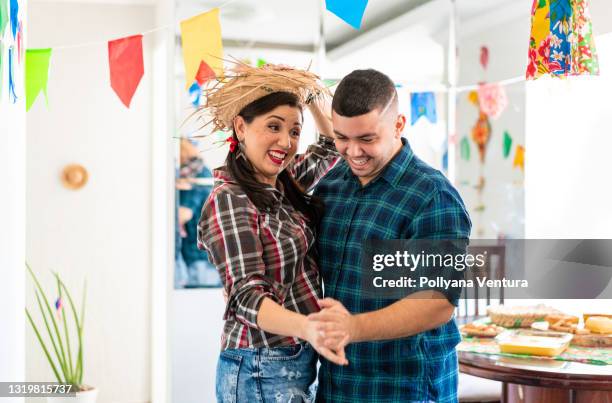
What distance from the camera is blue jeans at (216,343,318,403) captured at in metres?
1.81

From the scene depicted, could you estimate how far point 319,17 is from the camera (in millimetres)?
4926

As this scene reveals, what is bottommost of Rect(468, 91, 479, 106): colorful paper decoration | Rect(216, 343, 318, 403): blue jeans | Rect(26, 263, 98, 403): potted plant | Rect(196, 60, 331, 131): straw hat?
Rect(26, 263, 98, 403): potted plant

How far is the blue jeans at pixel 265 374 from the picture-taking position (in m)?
1.81

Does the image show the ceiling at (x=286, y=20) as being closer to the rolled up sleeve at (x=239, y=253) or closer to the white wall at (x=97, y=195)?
the white wall at (x=97, y=195)

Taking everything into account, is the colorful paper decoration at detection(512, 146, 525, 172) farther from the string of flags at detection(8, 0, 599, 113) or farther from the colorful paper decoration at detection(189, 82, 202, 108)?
the string of flags at detection(8, 0, 599, 113)

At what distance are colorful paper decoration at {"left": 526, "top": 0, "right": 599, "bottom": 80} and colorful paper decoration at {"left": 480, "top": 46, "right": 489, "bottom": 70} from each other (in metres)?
2.87

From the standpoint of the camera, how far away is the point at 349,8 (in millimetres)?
2559

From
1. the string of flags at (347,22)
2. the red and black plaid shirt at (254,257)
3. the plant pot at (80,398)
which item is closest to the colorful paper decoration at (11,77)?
the string of flags at (347,22)

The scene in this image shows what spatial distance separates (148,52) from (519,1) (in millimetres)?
2456

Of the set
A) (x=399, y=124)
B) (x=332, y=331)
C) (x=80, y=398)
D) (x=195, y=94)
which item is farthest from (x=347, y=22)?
(x=80, y=398)

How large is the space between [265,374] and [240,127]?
1.92 ft

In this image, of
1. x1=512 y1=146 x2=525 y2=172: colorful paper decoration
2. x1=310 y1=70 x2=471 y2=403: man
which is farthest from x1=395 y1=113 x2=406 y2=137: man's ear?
x1=512 y1=146 x2=525 y2=172: colorful paper decoration

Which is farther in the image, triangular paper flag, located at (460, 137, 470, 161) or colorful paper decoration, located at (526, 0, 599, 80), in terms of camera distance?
triangular paper flag, located at (460, 137, 470, 161)

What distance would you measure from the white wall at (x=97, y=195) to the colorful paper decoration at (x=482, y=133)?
2.20 m
